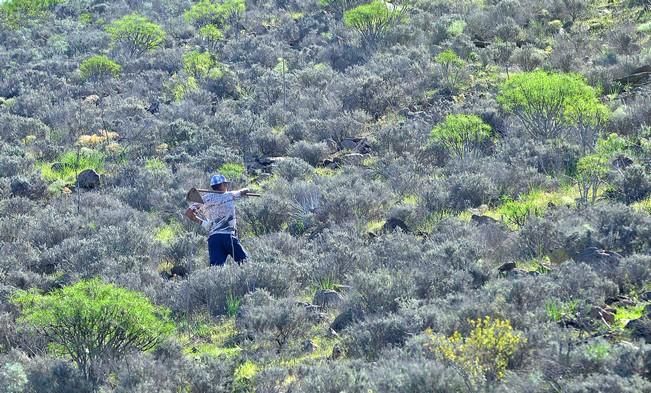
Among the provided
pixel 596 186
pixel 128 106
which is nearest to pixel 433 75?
pixel 128 106

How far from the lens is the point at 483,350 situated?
27.7 ft

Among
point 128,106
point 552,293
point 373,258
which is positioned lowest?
point 128,106

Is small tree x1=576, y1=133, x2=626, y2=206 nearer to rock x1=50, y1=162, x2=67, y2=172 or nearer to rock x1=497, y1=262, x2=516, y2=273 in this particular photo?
rock x1=497, y1=262, x2=516, y2=273

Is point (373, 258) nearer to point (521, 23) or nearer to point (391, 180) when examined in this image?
→ point (391, 180)

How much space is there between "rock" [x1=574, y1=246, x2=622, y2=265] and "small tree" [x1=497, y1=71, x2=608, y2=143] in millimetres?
6681

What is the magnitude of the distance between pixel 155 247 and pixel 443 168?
5.01m

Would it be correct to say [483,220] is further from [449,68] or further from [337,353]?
[449,68]

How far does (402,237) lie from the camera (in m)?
13.2

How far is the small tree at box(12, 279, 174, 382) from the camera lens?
10.3 m

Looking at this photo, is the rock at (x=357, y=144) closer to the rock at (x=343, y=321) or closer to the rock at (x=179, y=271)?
the rock at (x=179, y=271)

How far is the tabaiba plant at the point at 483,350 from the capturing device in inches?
325

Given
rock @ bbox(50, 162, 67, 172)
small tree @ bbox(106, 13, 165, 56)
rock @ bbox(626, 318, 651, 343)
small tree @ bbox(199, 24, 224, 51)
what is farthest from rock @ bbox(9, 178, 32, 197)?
small tree @ bbox(106, 13, 165, 56)

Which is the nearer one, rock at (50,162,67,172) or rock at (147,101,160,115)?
rock at (50,162,67,172)

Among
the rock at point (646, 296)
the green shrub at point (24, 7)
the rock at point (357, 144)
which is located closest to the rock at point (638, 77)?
the rock at point (357, 144)
